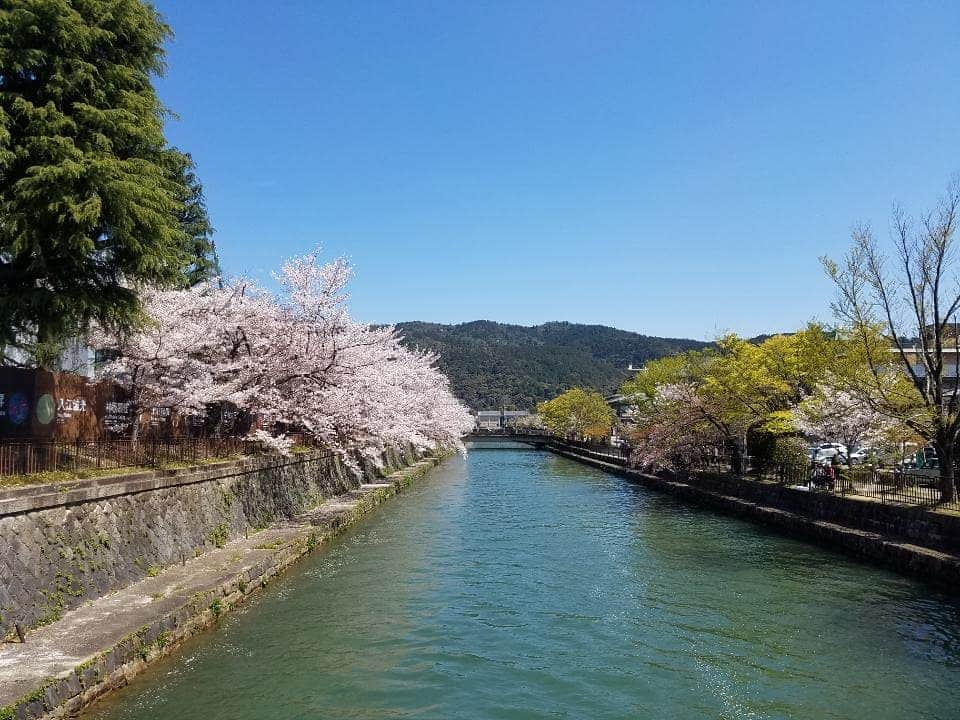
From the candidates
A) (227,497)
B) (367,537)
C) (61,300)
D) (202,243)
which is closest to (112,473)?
(61,300)

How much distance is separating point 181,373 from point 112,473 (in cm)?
739

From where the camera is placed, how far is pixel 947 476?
64.2 feet

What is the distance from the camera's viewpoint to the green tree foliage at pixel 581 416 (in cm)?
8544

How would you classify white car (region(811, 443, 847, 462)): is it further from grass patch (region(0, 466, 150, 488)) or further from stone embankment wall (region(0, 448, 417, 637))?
grass patch (region(0, 466, 150, 488))

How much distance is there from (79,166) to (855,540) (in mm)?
22481

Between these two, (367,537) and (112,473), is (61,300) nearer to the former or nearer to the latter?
(112,473)

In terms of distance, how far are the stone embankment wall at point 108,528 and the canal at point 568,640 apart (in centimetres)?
216

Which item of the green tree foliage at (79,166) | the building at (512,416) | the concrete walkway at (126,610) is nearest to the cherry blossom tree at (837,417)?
the concrete walkway at (126,610)

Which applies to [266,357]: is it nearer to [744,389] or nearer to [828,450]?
[744,389]

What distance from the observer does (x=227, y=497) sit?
19938 mm

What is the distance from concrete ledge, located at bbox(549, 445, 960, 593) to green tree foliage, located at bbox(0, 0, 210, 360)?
20.1 metres

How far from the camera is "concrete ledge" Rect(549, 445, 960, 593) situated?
17141 mm

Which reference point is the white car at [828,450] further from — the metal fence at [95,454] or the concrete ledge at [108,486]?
the metal fence at [95,454]

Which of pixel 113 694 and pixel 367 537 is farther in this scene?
pixel 367 537
